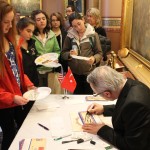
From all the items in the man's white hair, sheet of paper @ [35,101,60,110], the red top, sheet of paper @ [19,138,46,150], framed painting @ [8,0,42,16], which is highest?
framed painting @ [8,0,42,16]

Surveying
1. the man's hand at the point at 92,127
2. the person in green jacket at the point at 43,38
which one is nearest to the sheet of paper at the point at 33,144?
the man's hand at the point at 92,127

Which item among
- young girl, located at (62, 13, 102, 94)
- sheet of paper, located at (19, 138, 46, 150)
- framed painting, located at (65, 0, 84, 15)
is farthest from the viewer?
framed painting, located at (65, 0, 84, 15)

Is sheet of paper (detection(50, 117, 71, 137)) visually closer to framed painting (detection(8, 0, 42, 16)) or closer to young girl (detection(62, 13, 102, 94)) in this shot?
young girl (detection(62, 13, 102, 94))

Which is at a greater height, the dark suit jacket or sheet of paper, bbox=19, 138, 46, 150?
the dark suit jacket

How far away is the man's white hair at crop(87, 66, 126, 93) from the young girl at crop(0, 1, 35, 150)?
2.01ft

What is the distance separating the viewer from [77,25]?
2.60 meters

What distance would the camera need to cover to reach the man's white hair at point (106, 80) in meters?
1.28

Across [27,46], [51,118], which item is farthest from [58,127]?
[27,46]

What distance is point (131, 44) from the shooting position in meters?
2.96

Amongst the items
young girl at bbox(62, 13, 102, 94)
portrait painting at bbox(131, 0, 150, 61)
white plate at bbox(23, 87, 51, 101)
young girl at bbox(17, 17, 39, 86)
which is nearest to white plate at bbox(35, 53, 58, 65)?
young girl at bbox(17, 17, 39, 86)

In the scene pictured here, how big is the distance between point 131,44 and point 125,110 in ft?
6.15

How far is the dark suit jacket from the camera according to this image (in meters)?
1.20

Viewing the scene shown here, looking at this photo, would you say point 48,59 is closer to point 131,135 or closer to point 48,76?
point 48,76

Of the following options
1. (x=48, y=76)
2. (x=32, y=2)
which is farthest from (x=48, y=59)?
(x=32, y=2)
